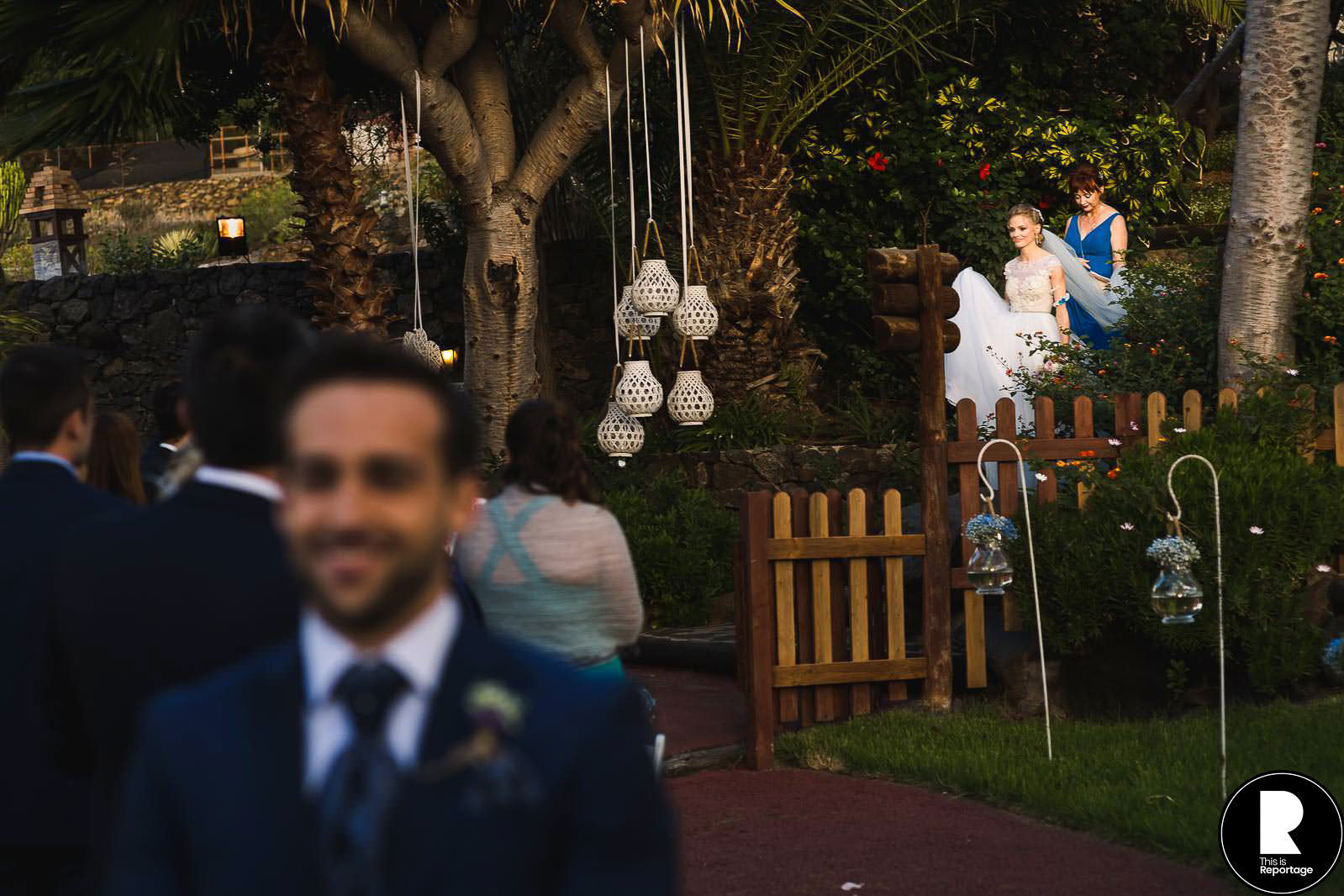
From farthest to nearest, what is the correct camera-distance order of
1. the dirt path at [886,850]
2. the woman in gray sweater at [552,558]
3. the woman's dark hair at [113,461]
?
1. the dirt path at [886,850]
2. the woman in gray sweater at [552,558]
3. the woman's dark hair at [113,461]

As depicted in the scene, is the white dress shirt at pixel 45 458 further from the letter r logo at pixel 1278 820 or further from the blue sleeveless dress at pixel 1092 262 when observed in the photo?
the blue sleeveless dress at pixel 1092 262

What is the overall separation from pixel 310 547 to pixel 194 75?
45.7 ft

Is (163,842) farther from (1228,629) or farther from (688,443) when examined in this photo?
(688,443)

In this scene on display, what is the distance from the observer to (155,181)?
33.9 metres

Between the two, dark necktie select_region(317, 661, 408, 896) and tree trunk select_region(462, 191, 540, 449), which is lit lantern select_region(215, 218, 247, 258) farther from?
dark necktie select_region(317, 661, 408, 896)

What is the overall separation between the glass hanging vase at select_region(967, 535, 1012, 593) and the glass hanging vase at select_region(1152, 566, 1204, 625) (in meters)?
0.90

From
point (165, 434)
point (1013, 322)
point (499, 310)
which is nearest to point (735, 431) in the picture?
point (499, 310)

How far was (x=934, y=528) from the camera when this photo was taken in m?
8.41

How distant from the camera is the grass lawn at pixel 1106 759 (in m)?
6.09

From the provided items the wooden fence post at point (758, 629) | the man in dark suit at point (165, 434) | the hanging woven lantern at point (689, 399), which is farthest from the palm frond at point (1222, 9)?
the man in dark suit at point (165, 434)

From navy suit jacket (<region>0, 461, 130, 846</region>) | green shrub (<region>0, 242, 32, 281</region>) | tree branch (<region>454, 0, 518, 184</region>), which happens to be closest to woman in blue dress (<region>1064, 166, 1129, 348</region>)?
tree branch (<region>454, 0, 518, 184</region>)

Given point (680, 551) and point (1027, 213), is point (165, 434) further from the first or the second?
point (1027, 213)

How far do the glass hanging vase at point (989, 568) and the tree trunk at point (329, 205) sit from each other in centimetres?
564

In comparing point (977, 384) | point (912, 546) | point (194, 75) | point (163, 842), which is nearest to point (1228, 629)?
point (912, 546)
